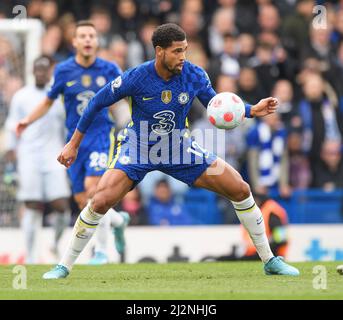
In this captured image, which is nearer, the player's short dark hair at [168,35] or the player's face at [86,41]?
the player's short dark hair at [168,35]

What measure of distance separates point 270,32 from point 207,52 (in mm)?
1158

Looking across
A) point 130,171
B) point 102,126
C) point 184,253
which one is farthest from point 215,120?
point 184,253

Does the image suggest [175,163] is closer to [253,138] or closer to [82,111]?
[82,111]

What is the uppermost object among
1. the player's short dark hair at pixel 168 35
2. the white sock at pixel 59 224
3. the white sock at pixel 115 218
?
the player's short dark hair at pixel 168 35

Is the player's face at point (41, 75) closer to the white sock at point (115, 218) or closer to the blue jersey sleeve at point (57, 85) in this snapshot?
the blue jersey sleeve at point (57, 85)

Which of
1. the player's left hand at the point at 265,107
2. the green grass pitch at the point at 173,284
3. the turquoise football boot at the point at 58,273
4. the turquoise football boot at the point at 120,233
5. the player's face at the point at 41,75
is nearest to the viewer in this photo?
the green grass pitch at the point at 173,284

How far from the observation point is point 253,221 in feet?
32.5

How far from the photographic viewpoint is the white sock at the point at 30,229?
15078 millimetres

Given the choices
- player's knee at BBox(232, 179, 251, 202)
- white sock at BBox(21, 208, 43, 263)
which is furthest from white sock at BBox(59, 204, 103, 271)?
white sock at BBox(21, 208, 43, 263)

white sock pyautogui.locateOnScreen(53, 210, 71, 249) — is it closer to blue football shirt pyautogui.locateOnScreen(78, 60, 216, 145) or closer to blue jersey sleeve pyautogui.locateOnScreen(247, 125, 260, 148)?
blue jersey sleeve pyautogui.locateOnScreen(247, 125, 260, 148)

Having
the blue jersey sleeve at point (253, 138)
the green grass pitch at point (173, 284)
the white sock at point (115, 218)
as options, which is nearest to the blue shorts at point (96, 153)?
A: the white sock at point (115, 218)

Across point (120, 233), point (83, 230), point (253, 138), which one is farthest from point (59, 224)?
point (83, 230)

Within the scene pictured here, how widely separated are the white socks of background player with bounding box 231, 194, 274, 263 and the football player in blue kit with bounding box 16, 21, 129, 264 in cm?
293

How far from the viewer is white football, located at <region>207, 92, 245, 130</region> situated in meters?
9.35
